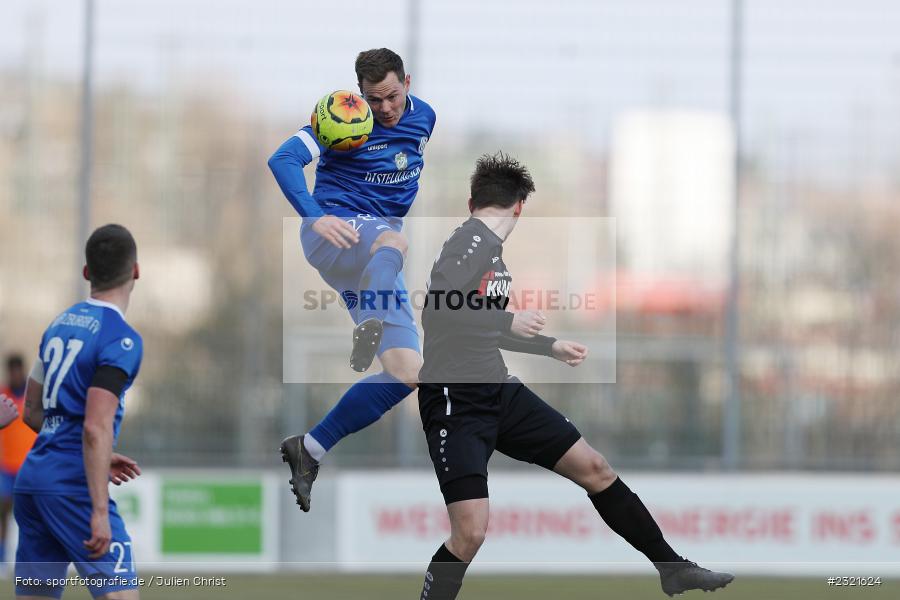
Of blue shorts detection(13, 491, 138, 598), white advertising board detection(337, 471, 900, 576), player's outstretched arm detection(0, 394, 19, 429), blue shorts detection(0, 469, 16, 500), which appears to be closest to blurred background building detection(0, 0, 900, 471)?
white advertising board detection(337, 471, 900, 576)

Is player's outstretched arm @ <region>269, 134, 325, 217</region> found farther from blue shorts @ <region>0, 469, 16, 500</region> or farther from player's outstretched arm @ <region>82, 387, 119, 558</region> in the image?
blue shorts @ <region>0, 469, 16, 500</region>

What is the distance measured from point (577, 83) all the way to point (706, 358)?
3.03m

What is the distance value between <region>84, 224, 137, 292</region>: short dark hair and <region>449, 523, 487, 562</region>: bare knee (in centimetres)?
183

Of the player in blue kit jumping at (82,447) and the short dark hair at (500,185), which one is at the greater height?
the short dark hair at (500,185)

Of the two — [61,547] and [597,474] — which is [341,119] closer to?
[597,474]

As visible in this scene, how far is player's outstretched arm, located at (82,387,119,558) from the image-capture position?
5.14 meters

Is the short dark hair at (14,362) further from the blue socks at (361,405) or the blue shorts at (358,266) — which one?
the blue shorts at (358,266)

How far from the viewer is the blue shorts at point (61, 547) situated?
17.3 feet

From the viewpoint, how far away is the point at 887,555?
13.1 m

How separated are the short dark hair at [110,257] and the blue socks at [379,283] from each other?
4.51 ft

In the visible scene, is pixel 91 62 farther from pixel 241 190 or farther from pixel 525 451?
→ pixel 525 451

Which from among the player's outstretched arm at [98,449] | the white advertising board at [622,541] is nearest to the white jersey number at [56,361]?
the player's outstretched arm at [98,449]

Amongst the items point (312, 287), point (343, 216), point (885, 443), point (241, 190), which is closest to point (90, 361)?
point (343, 216)

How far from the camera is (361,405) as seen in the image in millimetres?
6855
